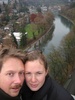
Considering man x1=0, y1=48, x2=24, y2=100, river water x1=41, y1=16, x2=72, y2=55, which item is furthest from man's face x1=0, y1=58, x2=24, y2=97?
river water x1=41, y1=16, x2=72, y2=55

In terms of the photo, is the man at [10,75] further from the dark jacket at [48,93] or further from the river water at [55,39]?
the river water at [55,39]

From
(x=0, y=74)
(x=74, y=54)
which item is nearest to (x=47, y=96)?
(x=0, y=74)

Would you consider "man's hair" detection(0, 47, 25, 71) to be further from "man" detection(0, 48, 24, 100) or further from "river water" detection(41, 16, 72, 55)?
"river water" detection(41, 16, 72, 55)

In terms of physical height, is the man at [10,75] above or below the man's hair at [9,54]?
below

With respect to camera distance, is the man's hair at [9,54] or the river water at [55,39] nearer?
the man's hair at [9,54]

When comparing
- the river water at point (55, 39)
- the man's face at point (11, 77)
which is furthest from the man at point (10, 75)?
the river water at point (55, 39)

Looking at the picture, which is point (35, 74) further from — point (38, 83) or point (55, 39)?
point (55, 39)
